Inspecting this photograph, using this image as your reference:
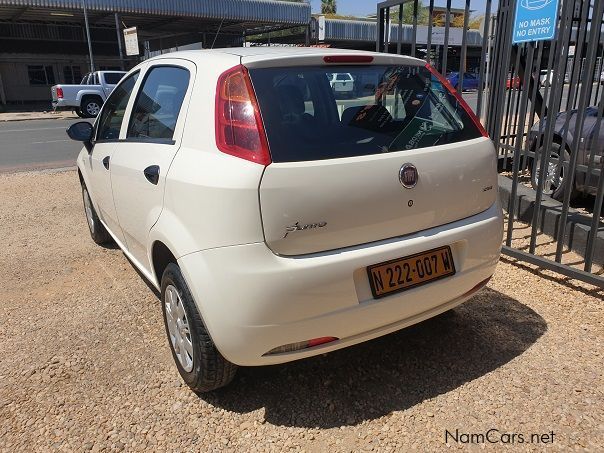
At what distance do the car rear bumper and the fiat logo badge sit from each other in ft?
0.81

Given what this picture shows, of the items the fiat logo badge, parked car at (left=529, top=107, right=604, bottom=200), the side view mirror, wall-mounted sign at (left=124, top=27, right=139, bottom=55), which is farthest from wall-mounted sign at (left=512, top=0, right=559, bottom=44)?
wall-mounted sign at (left=124, top=27, right=139, bottom=55)

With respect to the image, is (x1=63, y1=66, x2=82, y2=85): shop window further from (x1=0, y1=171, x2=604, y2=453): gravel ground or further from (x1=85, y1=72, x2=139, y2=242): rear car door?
(x1=0, y1=171, x2=604, y2=453): gravel ground

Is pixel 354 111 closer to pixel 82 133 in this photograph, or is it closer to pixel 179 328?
pixel 179 328

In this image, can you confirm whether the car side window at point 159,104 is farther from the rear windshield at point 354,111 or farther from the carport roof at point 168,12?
the carport roof at point 168,12

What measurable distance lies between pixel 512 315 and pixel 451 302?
98 centimetres

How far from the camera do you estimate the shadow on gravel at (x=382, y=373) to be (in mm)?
2475

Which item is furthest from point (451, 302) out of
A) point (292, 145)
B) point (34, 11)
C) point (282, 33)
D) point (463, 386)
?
point (282, 33)

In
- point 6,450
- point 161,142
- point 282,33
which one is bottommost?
point 6,450

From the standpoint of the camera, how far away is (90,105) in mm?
21734

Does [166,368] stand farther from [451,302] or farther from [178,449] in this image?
[451,302]

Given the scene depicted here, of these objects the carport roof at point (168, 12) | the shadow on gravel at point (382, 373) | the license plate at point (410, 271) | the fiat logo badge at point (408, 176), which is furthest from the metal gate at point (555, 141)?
the carport roof at point (168, 12)

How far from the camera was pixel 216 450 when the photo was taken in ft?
7.31

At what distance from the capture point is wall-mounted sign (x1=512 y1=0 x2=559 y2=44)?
4.18 metres

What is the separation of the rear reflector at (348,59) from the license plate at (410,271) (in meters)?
1.03
